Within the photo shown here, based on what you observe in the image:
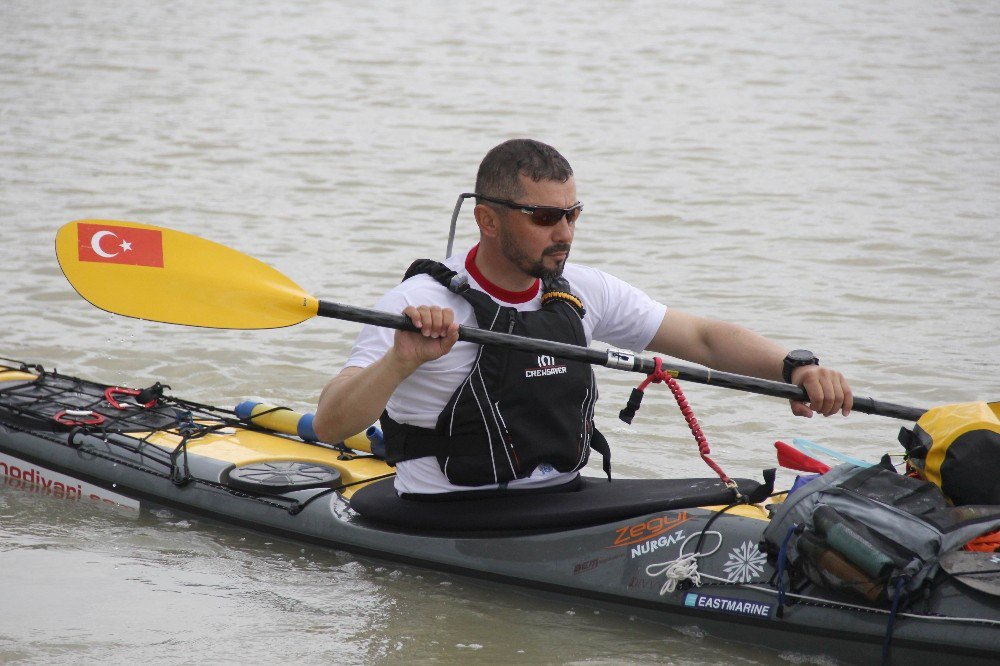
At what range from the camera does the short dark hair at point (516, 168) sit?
3.63m

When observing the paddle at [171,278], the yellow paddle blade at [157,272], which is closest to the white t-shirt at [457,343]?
the paddle at [171,278]

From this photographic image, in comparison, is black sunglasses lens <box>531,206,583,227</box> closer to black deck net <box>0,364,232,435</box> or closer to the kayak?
the kayak

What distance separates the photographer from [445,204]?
389 inches

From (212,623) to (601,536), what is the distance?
1.15 meters

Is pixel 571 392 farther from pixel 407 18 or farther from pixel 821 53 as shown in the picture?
pixel 407 18

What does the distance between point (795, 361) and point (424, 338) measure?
107cm

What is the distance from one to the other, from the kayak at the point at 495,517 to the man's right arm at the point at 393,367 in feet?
1.87

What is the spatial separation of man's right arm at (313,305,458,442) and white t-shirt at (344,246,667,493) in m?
0.14

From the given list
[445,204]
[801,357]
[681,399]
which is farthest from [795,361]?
[445,204]

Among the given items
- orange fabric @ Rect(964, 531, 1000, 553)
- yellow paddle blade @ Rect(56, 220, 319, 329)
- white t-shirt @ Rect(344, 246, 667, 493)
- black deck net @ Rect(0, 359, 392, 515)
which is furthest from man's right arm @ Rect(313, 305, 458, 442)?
orange fabric @ Rect(964, 531, 1000, 553)

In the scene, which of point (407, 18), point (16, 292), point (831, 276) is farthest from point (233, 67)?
point (831, 276)

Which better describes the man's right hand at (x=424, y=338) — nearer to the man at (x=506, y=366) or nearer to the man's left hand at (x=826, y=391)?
the man at (x=506, y=366)

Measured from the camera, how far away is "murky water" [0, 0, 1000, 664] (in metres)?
3.91

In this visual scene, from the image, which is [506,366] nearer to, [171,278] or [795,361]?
[795,361]
